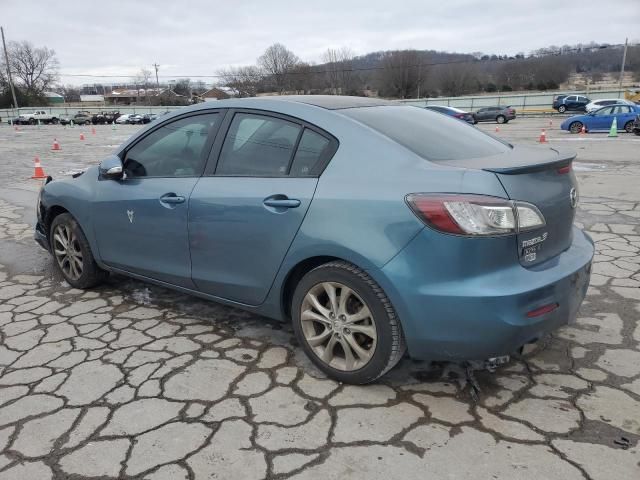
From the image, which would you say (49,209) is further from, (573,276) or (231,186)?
(573,276)

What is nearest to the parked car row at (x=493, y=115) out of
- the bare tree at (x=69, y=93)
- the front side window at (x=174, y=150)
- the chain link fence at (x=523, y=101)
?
the chain link fence at (x=523, y=101)

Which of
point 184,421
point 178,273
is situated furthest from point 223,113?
point 184,421

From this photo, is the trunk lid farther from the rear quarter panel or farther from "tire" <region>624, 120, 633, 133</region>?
"tire" <region>624, 120, 633, 133</region>

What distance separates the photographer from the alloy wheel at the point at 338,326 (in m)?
2.64

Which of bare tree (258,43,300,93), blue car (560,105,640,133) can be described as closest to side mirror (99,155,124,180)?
blue car (560,105,640,133)

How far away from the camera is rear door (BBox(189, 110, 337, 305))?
9.19ft

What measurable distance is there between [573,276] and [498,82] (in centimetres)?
7835

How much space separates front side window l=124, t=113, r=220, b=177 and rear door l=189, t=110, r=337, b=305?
0.15m

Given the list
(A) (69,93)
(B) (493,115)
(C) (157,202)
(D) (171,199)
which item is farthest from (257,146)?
(A) (69,93)

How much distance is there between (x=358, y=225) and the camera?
2508 mm

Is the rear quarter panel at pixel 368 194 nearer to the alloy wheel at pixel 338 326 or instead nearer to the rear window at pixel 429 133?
the rear window at pixel 429 133

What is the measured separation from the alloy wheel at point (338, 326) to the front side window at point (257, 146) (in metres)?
0.75

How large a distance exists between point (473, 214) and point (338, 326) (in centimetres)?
95

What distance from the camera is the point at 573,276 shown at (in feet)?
8.36
